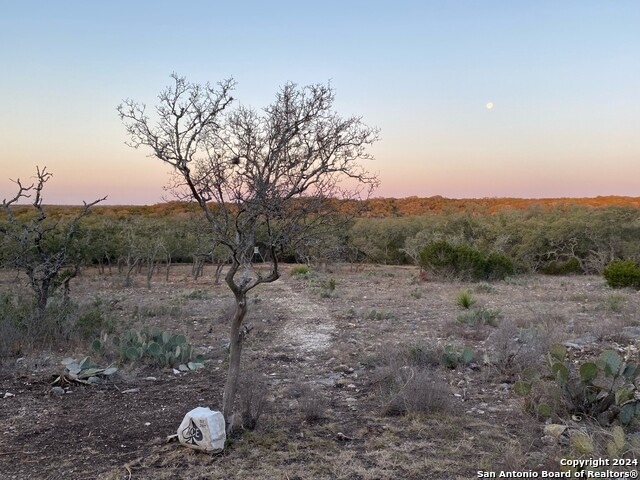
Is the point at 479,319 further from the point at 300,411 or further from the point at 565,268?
the point at 565,268

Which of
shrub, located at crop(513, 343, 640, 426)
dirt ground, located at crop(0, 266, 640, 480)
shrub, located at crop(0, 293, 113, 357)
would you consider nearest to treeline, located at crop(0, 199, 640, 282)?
shrub, located at crop(0, 293, 113, 357)

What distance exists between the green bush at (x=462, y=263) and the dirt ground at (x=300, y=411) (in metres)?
8.60

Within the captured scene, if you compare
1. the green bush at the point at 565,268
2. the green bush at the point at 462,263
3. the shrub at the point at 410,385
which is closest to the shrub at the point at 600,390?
the shrub at the point at 410,385

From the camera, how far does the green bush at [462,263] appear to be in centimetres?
2000

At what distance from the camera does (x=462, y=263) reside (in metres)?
20.0

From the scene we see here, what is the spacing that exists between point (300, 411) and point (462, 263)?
15744mm

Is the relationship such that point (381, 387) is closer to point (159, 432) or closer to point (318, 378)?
point (318, 378)

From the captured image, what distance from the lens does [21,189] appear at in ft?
28.3

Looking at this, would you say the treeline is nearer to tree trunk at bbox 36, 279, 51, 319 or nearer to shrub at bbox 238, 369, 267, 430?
tree trunk at bbox 36, 279, 51, 319

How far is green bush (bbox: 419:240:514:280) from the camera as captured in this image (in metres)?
20.0

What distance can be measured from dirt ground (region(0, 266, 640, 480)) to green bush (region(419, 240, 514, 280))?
8601mm

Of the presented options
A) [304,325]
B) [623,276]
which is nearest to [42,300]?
[304,325]

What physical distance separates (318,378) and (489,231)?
83.4 ft

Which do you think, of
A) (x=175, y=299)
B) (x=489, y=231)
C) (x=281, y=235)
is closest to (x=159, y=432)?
(x=281, y=235)
